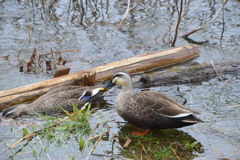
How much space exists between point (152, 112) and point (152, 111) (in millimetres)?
14

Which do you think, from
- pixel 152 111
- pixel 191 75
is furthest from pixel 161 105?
pixel 191 75

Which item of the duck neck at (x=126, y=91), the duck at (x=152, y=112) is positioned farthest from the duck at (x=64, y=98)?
the duck at (x=152, y=112)

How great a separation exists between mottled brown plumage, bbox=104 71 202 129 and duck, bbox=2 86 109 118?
3.66 feet

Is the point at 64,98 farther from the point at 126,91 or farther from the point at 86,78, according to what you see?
the point at 126,91

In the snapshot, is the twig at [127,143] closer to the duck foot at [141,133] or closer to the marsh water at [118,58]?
the marsh water at [118,58]

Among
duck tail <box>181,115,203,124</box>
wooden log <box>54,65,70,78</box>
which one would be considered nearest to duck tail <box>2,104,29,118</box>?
wooden log <box>54,65,70,78</box>

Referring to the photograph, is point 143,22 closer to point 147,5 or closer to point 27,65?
point 147,5

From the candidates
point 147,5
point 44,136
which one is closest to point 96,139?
point 44,136

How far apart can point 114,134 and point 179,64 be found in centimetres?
355

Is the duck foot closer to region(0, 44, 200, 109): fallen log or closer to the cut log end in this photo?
the cut log end

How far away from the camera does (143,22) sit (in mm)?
10820

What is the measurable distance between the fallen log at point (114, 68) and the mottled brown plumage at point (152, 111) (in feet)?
5.96

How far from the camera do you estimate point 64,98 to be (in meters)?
6.18

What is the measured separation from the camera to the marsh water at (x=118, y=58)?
14.8 ft
